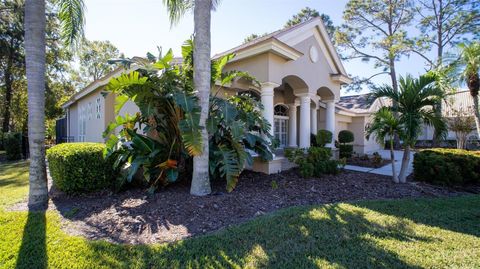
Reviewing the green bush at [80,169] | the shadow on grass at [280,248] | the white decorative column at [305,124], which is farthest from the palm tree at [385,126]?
the green bush at [80,169]

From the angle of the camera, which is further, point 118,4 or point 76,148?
point 118,4

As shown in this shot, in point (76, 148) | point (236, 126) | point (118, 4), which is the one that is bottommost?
point (76, 148)

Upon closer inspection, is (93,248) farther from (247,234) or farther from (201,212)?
(247,234)

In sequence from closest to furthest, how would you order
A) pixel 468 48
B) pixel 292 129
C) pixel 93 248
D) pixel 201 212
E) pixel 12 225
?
pixel 93 248, pixel 12 225, pixel 201 212, pixel 468 48, pixel 292 129

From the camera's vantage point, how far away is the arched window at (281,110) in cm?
1421

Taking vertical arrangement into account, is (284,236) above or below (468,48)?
below

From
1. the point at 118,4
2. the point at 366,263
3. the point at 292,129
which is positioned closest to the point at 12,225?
the point at 366,263

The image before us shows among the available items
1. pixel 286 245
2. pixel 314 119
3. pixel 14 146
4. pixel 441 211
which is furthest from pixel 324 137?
pixel 14 146

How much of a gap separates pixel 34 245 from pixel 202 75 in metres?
4.48

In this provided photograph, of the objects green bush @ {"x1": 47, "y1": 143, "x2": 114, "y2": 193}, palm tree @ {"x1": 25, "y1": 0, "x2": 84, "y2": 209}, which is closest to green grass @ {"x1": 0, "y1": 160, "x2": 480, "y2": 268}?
palm tree @ {"x1": 25, "y1": 0, "x2": 84, "y2": 209}

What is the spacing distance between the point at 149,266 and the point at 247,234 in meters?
1.62

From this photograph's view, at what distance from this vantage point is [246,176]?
852 cm

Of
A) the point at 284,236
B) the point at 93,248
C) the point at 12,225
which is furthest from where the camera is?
the point at 12,225

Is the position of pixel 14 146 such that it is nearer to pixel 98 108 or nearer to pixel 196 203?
pixel 98 108
